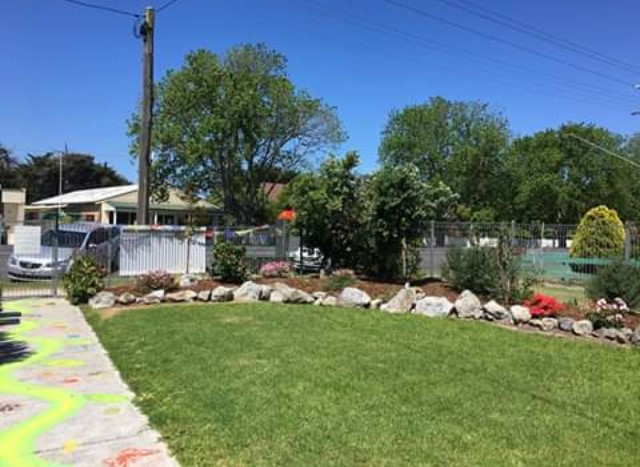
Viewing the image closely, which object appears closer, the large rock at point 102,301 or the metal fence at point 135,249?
the large rock at point 102,301

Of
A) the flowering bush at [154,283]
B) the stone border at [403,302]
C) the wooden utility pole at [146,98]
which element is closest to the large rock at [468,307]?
the stone border at [403,302]

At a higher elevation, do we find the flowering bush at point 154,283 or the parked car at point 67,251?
the parked car at point 67,251

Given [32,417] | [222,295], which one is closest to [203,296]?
[222,295]

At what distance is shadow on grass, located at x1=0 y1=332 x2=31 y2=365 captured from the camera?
25.2 ft

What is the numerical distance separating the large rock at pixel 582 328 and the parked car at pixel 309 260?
8.18 meters

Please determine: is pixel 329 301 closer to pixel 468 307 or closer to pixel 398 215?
pixel 468 307

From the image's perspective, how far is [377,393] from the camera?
602cm

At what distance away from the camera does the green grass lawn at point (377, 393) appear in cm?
456

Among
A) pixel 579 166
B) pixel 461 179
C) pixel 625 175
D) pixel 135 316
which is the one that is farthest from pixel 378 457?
pixel 625 175

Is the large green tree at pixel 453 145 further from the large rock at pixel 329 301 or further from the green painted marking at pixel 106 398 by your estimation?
the green painted marking at pixel 106 398

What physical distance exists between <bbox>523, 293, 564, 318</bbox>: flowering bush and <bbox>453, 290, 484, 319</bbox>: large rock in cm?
91

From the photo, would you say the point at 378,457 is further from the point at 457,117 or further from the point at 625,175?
the point at 625,175

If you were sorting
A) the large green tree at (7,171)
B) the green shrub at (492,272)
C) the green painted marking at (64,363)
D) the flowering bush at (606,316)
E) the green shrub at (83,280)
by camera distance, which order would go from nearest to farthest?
1. the green painted marking at (64,363)
2. the flowering bush at (606,316)
3. the green shrub at (492,272)
4. the green shrub at (83,280)
5. the large green tree at (7,171)

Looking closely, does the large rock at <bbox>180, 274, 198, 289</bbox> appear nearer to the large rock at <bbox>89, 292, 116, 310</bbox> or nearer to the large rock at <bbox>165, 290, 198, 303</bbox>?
the large rock at <bbox>165, 290, 198, 303</bbox>
